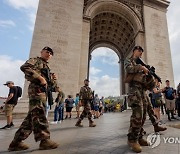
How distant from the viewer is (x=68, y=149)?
2432mm

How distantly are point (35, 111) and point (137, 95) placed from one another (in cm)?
171

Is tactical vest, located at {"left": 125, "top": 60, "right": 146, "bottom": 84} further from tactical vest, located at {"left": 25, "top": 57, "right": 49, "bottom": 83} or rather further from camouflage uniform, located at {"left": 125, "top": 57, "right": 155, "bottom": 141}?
tactical vest, located at {"left": 25, "top": 57, "right": 49, "bottom": 83}

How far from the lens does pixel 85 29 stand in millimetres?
14328

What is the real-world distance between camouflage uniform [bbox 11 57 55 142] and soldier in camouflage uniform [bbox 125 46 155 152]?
1398 mm

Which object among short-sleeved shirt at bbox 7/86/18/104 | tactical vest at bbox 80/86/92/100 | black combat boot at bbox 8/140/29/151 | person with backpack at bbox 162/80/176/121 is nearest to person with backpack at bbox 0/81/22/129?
short-sleeved shirt at bbox 7/86/18/104

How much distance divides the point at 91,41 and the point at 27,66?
22.0 m

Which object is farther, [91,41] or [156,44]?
[91,41]

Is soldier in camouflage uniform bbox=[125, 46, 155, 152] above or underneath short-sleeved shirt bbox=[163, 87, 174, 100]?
underneath

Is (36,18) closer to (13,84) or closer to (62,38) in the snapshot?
(62,38)

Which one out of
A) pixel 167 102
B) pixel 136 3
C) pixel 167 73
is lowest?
pixel 167 102

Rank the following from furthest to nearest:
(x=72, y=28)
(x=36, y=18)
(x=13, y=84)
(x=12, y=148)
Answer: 1. (x=72, y=28)
2. (x=36, y=18)
3. (x=13, y=84)
4. (x=12, y=148)

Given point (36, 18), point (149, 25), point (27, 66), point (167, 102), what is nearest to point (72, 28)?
point (36, 18)

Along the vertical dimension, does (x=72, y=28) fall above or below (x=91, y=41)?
below

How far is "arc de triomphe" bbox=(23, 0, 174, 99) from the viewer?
12.4m
